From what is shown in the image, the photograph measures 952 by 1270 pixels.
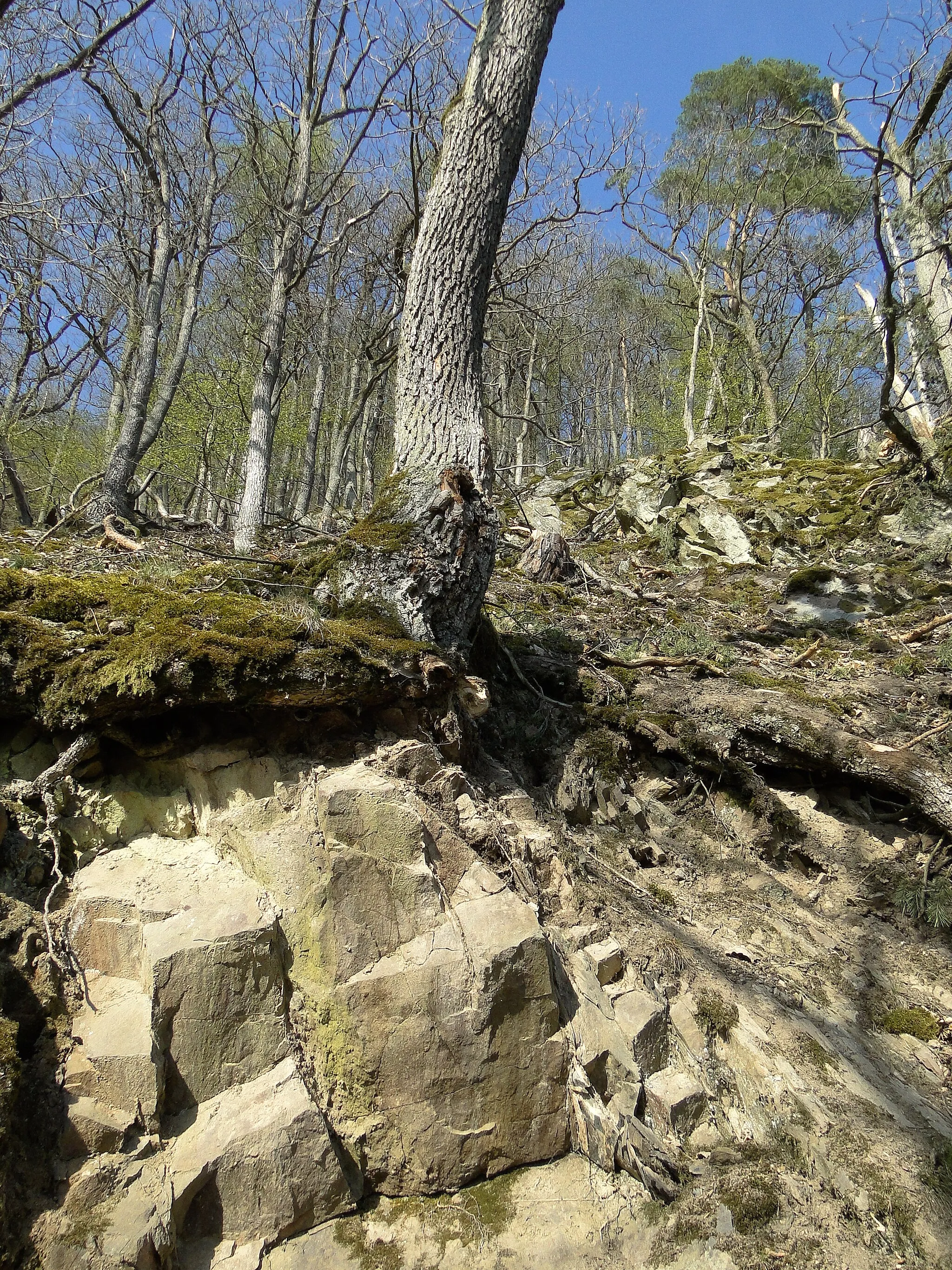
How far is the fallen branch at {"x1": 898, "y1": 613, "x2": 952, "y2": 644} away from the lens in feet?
18.3

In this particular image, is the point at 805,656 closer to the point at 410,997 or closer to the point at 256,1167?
the point at 410,997

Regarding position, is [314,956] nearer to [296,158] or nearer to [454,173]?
[454,173]

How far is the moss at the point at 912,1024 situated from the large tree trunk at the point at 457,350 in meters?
2.76

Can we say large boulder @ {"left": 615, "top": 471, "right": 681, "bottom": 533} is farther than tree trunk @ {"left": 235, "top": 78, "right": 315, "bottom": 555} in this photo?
Yes

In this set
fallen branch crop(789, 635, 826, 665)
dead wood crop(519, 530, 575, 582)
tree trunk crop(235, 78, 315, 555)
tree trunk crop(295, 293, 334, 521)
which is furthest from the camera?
tree trunk crop(295, 293, 334, 521)

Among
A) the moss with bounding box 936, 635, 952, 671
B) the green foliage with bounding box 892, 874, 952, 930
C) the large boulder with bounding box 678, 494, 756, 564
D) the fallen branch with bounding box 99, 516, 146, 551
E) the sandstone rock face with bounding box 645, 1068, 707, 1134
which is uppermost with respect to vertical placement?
the large boulder with bounding box 678, 494, 756, 564

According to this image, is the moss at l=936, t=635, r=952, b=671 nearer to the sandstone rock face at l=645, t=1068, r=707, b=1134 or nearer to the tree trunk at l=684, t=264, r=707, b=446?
the sandstone rock face at l=645, t=1068, r=707, b=1134

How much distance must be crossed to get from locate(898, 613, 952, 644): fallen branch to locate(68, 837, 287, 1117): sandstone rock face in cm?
555

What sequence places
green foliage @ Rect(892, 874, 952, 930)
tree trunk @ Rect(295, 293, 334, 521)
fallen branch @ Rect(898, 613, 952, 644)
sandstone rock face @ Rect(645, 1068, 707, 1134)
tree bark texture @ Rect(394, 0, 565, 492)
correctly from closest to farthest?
sandstone rock face @ Rect(645, 1068, 707, 1134) → green foliage @ Rect(892, 874, 952, 930) → tree bark texture @ Rect(394, 0, 565, 492) → fallen branch @ Rect(898, 613, 952, 644) → tree trunk @ Rect(295, 293, 334, 521)

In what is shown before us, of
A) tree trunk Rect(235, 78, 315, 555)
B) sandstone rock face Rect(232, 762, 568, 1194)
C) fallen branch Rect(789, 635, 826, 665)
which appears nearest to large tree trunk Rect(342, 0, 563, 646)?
sandstone rock face Rect(232, 762, 568, 1194)

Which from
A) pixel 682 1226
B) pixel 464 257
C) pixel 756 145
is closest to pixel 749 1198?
pixel 682 1226

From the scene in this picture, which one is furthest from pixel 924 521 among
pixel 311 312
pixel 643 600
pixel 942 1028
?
pixel 311 312

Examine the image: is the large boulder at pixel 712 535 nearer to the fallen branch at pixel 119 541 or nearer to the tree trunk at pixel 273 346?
the tree trunk at pixel 273 346

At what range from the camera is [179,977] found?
7.64 ft
